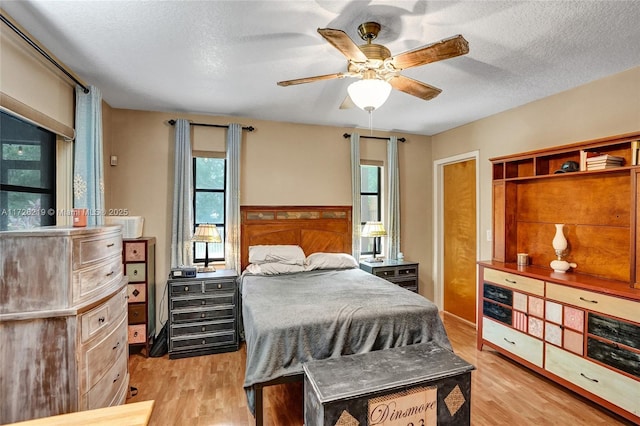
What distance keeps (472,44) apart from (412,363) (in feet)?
7.51

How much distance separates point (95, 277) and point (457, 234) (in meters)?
4.36

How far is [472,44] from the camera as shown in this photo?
7.44 feet

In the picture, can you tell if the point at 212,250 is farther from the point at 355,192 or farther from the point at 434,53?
the point at 434,53

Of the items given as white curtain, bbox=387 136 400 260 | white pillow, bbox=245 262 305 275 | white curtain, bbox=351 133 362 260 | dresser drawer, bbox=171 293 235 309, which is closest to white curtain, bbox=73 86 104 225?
dresser drawer, bbox=171 293 235 309

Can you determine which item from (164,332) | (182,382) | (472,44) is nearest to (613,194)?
(472,44)

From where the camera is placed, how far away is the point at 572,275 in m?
2.90

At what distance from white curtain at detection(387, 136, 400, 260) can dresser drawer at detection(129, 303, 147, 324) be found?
127 inches

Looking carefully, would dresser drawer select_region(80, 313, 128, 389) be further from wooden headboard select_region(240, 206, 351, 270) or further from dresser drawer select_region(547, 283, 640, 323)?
dresser drawer select_region(547, 283, 640, 323)

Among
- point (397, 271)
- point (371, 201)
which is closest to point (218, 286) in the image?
point (397, 271)

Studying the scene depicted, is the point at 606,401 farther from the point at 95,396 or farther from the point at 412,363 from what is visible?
the point at 95,396

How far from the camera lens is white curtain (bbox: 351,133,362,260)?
452 cm

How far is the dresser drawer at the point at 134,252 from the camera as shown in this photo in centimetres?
330

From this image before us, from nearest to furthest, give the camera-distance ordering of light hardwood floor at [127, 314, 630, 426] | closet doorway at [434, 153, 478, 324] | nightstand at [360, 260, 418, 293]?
1. light hardwood floor at [127, 314, 630, 426]
2. nightstand at [360, 260, 418, 293]
3. closet doorway at [434, 153, 478, 324]

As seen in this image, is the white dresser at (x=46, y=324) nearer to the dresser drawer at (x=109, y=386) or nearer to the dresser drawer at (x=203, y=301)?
the dresser drawer at (x=109, y=386)
